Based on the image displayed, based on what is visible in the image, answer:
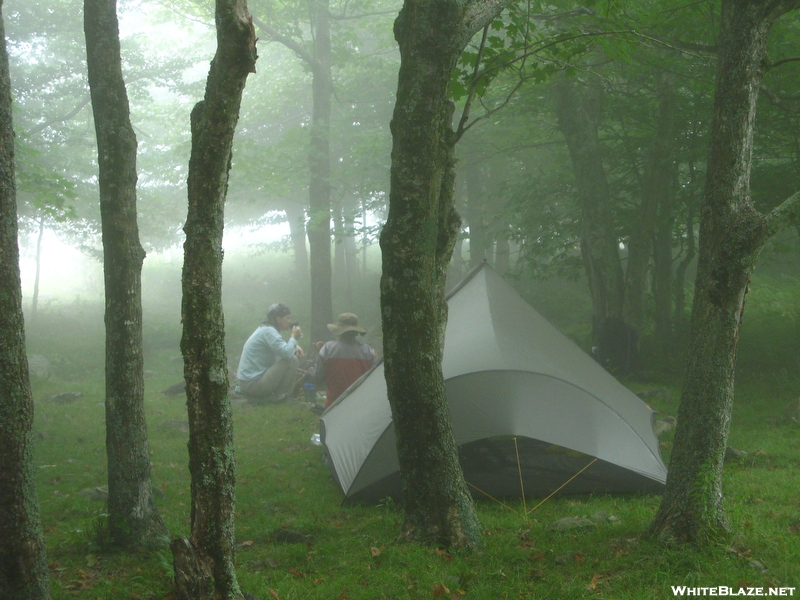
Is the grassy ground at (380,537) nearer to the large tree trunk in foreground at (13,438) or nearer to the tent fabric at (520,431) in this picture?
the tent fabric at (520,431)

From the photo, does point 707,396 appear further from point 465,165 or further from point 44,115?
point 44,115

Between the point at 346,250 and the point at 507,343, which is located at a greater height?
the point at 346,250

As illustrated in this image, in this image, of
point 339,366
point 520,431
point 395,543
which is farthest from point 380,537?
point 339,366

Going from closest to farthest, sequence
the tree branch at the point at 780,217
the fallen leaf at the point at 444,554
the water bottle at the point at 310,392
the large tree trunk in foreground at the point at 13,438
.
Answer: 1. the large tree trunk in foreground at the point at 13,438
2. the tree branch at the point at 780,217
3. the fallen leaf at the point at 444,554
4. the water bottle at the point at 310,392

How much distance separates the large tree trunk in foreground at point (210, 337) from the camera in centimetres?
338

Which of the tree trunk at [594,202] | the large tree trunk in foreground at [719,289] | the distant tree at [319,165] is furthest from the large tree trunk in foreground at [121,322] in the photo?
the distant tree at [319,165]

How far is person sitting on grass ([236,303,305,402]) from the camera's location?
10672 mm

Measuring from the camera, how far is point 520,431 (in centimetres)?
591

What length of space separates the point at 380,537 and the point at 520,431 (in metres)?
1.59

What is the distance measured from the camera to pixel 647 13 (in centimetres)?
804

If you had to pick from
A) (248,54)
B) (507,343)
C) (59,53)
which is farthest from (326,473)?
(59,53)

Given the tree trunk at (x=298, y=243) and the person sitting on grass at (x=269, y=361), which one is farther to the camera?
the tree trunk at (x=298, y=243)

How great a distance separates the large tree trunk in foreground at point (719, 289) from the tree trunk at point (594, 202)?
7.44m

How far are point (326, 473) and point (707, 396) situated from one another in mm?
4396
